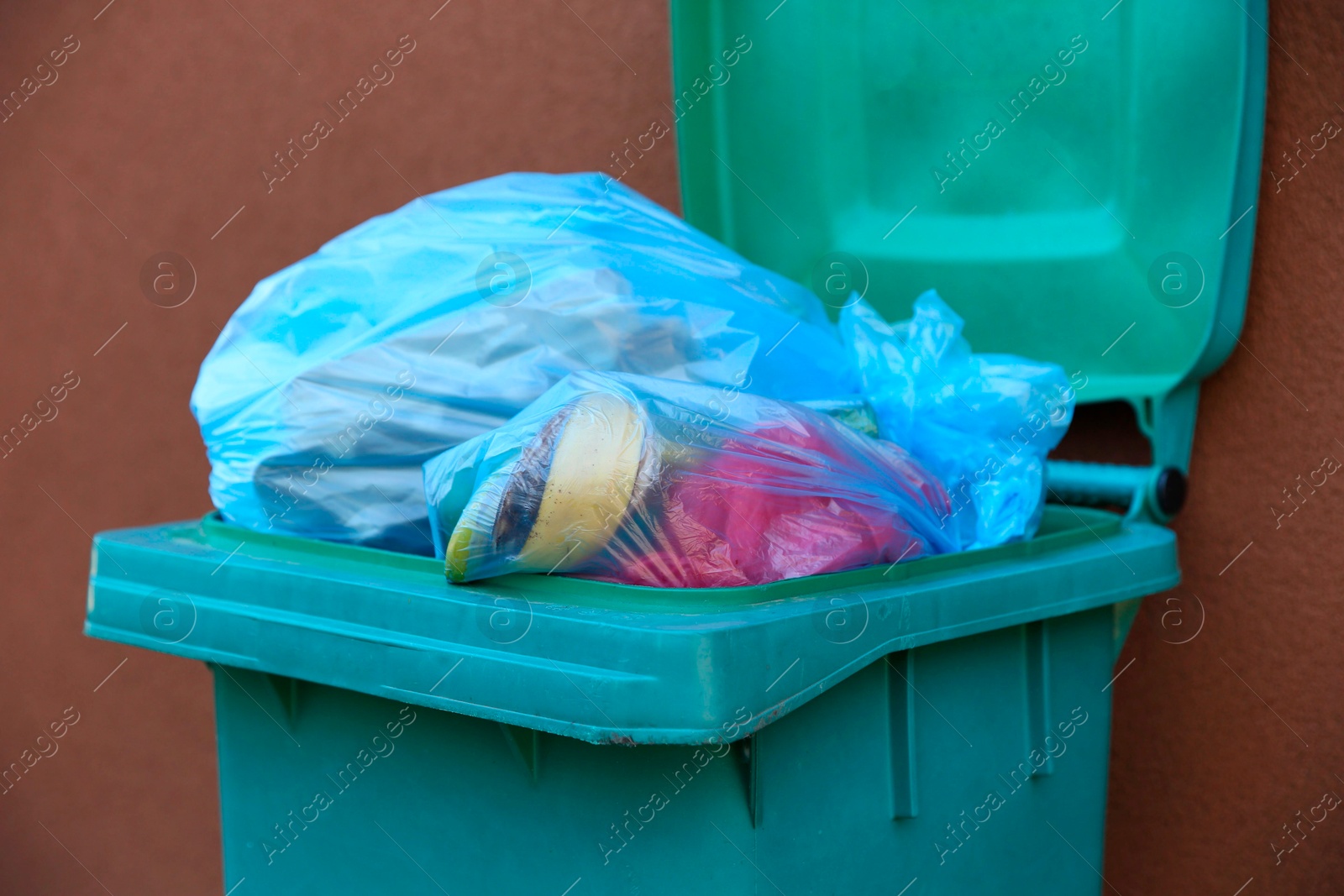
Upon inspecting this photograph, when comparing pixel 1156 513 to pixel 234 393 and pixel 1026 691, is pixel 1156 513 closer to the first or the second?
pixel 1026 691

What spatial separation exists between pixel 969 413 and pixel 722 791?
0.60 meters

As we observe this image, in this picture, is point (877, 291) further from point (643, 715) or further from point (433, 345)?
point (643, 715)

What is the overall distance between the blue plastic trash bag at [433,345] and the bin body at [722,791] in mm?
246

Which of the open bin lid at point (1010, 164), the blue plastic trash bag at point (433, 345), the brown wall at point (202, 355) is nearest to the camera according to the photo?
the blue plastic trash bag at point (433, 345)

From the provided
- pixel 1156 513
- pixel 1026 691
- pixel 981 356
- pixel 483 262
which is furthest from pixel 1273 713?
pixel 483 262

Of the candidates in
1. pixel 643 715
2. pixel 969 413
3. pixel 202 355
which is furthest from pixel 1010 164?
pixel 202 355

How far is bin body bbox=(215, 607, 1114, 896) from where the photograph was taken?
3.54ft

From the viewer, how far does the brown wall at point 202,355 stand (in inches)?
71.1

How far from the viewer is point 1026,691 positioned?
4.53 feet

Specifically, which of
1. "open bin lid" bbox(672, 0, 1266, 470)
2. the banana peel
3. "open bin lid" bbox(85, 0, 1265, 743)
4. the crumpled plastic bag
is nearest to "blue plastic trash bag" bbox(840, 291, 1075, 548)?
"open bin lid" bbox(85, 0, 1265, 743)

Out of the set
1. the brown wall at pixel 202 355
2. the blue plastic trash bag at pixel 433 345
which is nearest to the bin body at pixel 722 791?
the blue plastic trash bag at pixel 433 345

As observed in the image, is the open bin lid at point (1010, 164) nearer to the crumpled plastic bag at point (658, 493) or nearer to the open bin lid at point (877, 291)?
the open bin lid at point (877, 291)

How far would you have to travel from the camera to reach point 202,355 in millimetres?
2607

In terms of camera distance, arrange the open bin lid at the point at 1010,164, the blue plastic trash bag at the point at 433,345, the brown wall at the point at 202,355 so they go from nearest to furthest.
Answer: the blue plastic trash bag at the point at 433,345 < the open bin lid at the point at 1010,164 < the brown wall at the point at 202,355
